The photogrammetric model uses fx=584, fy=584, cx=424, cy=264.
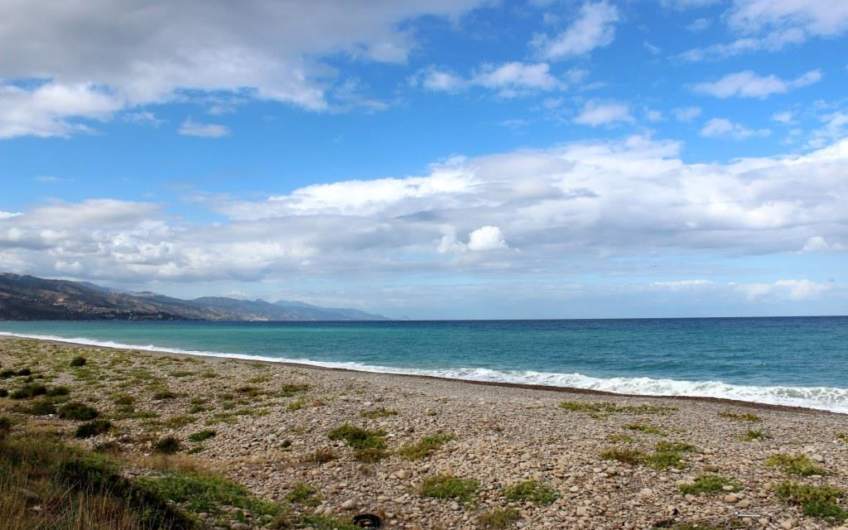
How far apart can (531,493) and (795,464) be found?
7618mm

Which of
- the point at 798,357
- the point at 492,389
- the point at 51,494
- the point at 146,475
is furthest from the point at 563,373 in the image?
the point at 51,494

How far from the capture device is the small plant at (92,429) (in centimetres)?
2061

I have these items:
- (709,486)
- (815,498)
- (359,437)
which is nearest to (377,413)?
(359,437)

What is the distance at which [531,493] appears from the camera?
1384 cm

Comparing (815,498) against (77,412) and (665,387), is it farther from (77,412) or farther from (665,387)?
(665,387)

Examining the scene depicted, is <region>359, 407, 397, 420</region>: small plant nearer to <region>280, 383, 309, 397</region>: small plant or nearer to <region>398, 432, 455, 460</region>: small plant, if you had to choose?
<region>398, 432, 455, 460</region>: small plant

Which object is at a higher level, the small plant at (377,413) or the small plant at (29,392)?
the small plant at (377,413)

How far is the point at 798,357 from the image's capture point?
215 ft

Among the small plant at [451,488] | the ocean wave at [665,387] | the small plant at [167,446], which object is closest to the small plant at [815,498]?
the small plant at [451,488]

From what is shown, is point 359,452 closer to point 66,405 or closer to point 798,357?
point 66,405

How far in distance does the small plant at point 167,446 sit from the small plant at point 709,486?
1526 centimetres

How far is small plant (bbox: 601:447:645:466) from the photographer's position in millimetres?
16234

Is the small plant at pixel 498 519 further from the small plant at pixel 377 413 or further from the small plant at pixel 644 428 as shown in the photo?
the small plant at pixel 377 413

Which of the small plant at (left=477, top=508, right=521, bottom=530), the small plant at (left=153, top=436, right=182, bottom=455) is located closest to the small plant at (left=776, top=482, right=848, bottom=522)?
the small plant at (left=477, top=508, right=521, bottom=530)
